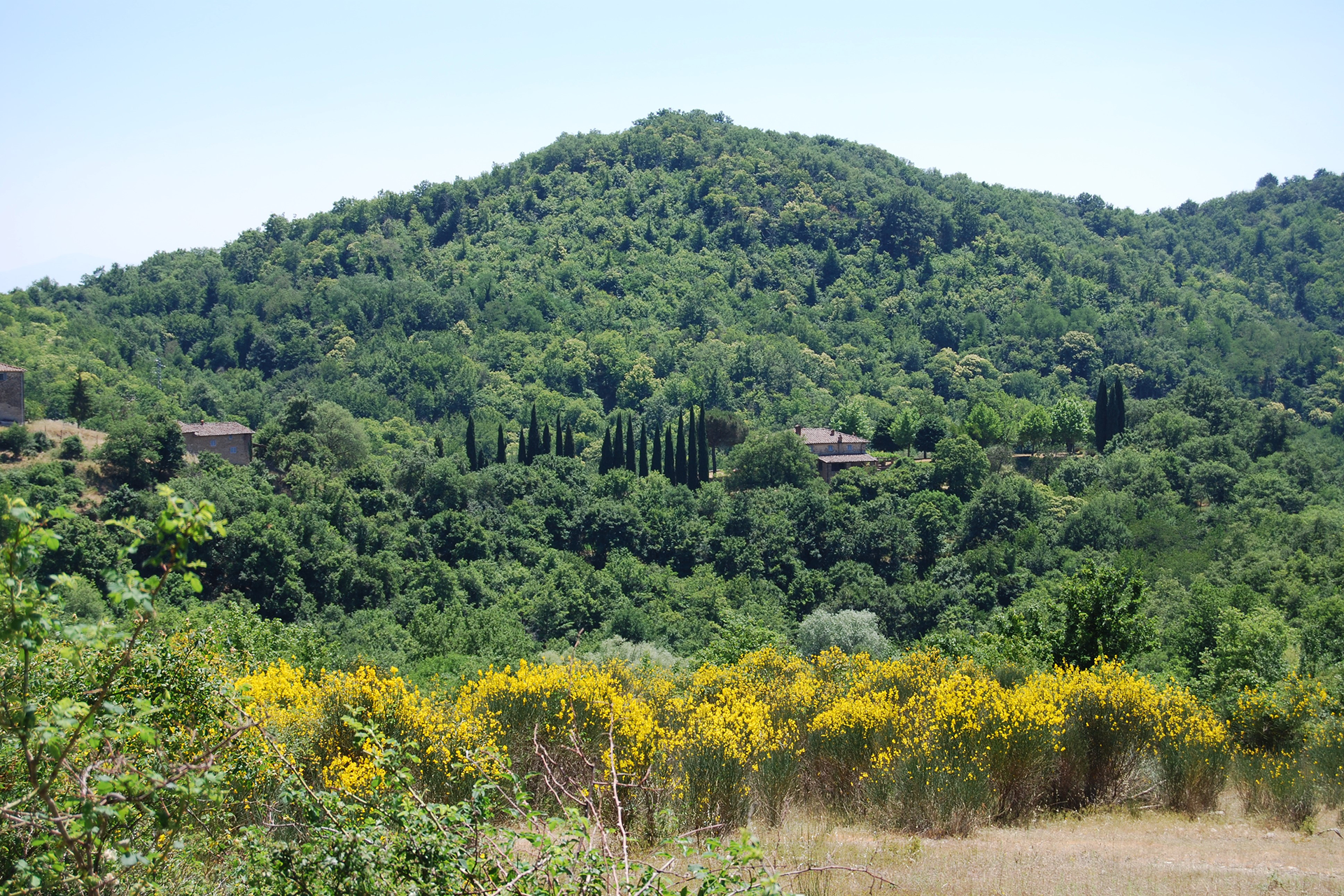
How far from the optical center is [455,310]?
110 meters

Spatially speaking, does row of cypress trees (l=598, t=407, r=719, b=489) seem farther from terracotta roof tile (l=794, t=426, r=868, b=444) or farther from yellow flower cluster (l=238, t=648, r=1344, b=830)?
yellow flower cluster (l=238, t=648, r=1344, b=830)

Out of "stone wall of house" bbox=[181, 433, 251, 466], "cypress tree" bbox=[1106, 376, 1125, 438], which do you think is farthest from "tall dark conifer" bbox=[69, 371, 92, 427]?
"cypress tree" bbox=[1106, 376, 1125, 438]

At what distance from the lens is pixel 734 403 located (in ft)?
309

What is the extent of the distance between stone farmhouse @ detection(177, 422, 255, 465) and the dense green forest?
8.41 feet

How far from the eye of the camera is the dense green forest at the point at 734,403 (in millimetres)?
42781

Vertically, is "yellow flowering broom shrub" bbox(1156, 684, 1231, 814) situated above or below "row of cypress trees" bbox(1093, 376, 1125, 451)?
below

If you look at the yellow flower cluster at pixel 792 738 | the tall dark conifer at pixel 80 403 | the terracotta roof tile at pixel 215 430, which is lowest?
the yellow flower cluster at pixel 792 738

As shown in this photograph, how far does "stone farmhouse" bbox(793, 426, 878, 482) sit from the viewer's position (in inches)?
2506

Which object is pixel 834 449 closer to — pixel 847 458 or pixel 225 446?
pixel 847 458

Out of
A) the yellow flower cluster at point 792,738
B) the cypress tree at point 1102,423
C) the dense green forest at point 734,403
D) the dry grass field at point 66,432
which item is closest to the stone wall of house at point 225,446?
the dense green forest at point 734,403

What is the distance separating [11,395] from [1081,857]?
5917cm

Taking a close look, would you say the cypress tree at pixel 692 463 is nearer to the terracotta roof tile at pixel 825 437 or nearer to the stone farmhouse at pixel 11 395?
the terracotta roof tile at pixel 825 437

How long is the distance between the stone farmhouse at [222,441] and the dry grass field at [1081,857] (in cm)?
5286

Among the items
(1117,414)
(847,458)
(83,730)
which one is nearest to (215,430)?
(847,458)
